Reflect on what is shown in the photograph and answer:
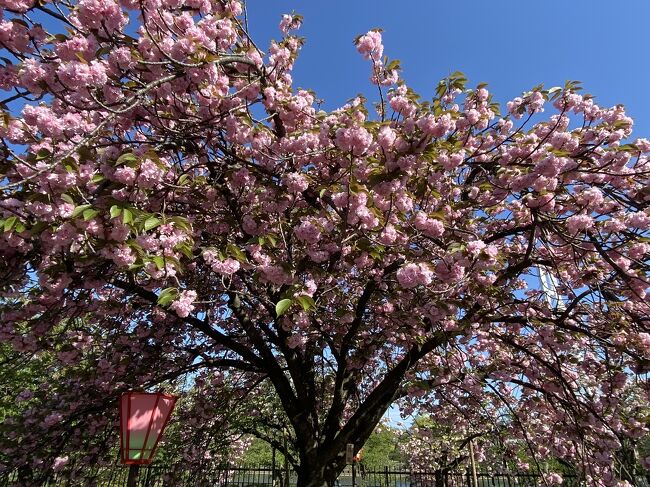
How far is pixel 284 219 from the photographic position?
3.93 m

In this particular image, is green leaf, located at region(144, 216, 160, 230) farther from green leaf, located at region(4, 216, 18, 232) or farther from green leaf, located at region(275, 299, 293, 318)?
green leaf, located at region(275, 299, 293, 318)

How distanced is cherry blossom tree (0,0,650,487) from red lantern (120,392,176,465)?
620mm

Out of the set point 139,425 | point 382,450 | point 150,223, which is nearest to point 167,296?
point 150,223

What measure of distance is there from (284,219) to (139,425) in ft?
6.45

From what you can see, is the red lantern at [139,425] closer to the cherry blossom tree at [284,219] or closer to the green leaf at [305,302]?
the cherry blossom tree at [284,219]

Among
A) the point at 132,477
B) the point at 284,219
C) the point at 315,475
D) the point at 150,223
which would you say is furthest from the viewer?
the point at 315,475

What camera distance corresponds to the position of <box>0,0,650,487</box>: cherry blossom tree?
104 inches

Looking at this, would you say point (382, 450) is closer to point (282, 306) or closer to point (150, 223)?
point (282, 306)

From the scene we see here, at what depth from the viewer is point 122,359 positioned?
525cm

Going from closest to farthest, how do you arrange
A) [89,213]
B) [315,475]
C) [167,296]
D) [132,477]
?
[89,213]
[167,296]
[132,477]
[315,475]

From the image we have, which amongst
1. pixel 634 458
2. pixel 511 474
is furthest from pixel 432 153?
pixel 511 474

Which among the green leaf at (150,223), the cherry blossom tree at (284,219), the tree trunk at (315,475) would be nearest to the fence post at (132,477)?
the cherry blossom tree at (284,219)

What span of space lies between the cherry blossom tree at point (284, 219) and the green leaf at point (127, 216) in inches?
0.5

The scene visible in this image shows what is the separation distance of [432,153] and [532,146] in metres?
1.24
